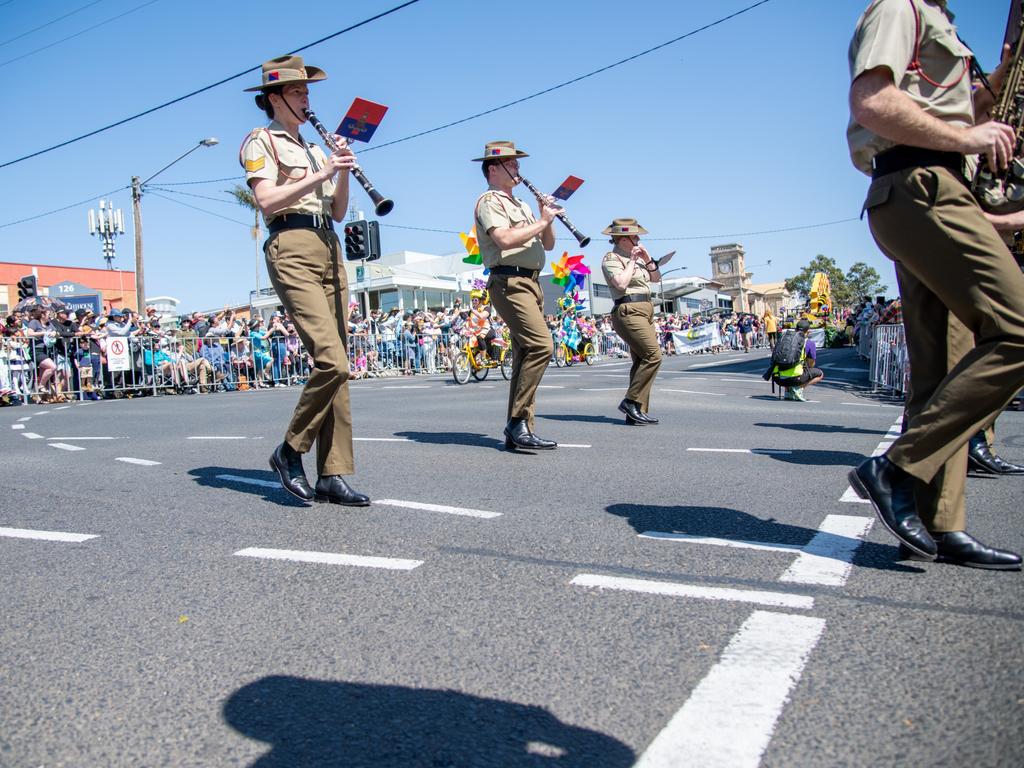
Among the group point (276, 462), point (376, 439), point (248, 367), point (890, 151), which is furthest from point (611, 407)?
point (248, 367)

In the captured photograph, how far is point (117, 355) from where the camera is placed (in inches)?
684

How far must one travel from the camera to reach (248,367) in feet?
65.2

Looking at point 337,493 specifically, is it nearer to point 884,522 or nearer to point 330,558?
point 330,558

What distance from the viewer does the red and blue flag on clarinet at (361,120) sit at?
446cm

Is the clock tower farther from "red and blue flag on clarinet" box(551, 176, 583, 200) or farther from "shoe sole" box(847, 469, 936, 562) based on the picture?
"shoe sole" box(847, 469, 936, 562)

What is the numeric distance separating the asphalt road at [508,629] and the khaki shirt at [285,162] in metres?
1.58

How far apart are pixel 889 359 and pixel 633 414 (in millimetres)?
7034

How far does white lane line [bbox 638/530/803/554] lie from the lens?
128 inches

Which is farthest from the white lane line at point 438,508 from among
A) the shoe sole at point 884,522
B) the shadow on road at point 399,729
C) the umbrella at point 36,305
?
the umbrella at point 36,305

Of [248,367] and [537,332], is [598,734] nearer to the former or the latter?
[537,332]

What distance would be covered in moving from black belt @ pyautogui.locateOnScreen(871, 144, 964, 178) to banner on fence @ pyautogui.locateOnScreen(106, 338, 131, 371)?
56.2 ft

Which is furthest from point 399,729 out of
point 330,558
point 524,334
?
point 524,334

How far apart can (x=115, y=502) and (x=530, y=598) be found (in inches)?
116

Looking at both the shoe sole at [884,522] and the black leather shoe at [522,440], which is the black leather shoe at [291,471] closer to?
the black leather shoe at [522,440]
